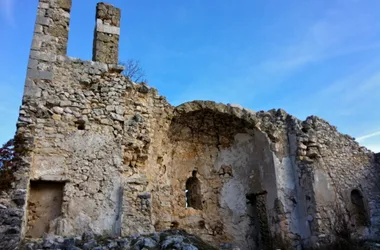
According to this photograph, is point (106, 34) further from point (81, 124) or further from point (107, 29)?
point (81, 124)

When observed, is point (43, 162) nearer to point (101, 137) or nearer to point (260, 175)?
point (101, 137)

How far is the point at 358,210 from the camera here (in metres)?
10.6

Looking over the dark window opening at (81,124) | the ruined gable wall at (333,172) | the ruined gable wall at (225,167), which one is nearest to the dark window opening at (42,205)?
the dark window opening at (81,124)

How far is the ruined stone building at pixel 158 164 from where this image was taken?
6562 mm

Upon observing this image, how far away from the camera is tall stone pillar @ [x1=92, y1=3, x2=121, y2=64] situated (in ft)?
25.7

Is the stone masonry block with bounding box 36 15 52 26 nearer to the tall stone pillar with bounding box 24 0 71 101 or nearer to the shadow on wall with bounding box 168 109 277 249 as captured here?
the tall stone pillar with bounding box 24 0 71 101

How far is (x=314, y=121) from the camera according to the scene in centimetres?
1042

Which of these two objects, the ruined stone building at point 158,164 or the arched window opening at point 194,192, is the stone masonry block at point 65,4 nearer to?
the ruined stone building at point 158,164

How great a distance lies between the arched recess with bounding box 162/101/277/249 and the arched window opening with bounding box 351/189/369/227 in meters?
2.72

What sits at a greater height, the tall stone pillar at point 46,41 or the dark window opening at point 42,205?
the tall stone pillar at point 46,41

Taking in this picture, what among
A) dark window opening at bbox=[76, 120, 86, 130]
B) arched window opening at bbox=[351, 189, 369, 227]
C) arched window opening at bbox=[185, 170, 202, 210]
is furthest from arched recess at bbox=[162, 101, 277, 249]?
dark window opening at bbox=[76, 120, 86, 130]

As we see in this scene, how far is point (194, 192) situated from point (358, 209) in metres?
4.74

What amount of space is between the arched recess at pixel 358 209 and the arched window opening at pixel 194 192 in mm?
4243

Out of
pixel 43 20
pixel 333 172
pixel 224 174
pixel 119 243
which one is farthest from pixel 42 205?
pixel 333 172
